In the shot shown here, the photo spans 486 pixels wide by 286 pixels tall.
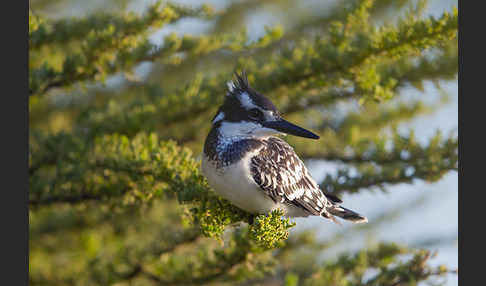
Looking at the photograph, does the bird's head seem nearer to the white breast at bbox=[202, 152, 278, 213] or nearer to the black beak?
the black beak

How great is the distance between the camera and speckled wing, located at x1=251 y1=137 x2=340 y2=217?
2.88 metres

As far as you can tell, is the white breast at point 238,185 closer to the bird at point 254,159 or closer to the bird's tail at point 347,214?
the bird at point 254,159

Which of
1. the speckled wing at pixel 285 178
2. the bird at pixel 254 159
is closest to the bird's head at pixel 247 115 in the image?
the bird at pixel 254 159

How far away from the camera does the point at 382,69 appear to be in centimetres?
353

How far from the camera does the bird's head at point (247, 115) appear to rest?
288cm

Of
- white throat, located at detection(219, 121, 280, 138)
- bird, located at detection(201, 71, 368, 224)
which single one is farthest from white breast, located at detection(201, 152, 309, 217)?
white throat, located at detection(219, 121, 280, 138)

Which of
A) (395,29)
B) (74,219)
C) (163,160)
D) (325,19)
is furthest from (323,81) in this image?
(74,219)

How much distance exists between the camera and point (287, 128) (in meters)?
2.80

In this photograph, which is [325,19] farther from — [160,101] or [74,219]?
[74,219]

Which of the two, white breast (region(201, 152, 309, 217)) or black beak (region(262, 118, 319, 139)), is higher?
black beak (region(262, 118, 319, 139))

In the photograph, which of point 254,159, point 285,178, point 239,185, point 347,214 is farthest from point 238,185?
point 347,214

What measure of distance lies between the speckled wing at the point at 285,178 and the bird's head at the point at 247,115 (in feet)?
0.46

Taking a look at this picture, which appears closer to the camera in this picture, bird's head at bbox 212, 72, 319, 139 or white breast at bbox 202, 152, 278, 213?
white breast at bbox 202, 152, 278, 213

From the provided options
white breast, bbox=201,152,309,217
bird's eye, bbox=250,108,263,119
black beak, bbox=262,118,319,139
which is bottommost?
white breast, bbox=201,152,309,217
